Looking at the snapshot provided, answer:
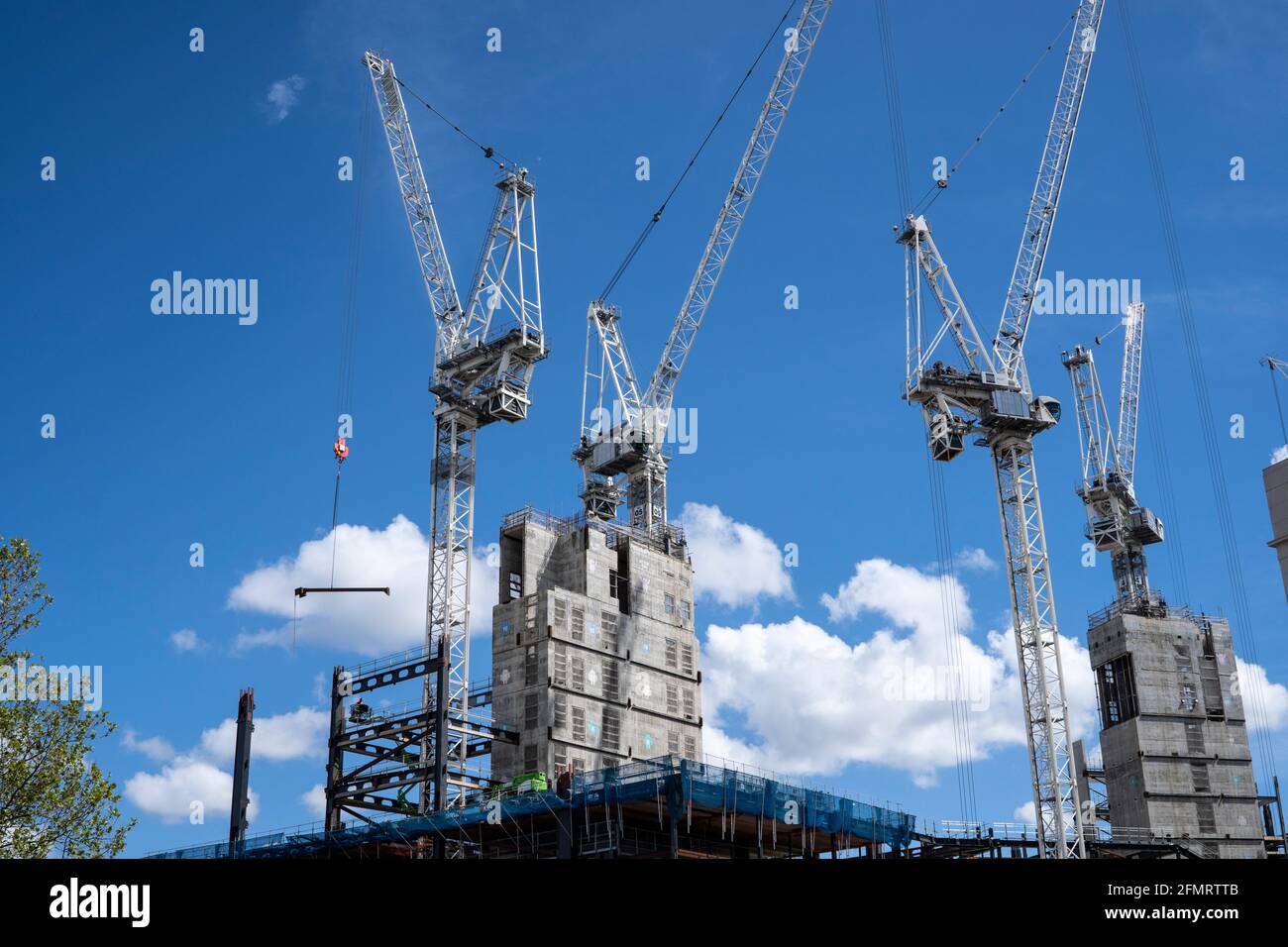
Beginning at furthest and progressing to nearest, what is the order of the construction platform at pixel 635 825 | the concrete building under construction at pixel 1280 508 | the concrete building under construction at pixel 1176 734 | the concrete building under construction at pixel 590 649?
the concrete building under construction at pixel 1176 734 < the concrete building under construction at pixel 590 649 < the construction platform at pixel 635 825 < the concrete building under construction at pixel 1280 508

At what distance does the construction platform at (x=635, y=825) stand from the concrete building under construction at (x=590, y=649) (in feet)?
51.3

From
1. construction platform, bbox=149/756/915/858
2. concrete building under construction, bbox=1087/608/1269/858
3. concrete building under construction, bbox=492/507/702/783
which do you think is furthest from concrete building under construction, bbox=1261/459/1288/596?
concrete building under construction, bbox=1087/608/1269/858

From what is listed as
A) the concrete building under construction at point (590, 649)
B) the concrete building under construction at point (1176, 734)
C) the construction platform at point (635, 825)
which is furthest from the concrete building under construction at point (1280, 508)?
the concrete building under construction at point (1176, 734)

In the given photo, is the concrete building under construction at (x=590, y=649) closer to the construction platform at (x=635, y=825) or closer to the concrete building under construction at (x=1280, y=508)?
the construction platform at (x=635, y=825)

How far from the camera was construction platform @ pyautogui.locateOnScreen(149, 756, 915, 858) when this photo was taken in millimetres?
93938

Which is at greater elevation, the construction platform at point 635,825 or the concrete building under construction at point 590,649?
the concrete building under construction at point 590,649

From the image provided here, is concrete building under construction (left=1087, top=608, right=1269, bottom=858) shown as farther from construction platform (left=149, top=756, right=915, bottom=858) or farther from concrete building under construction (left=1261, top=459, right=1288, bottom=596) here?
concrete building under construction (left=1261, top=459, right=1288, bottom=596)

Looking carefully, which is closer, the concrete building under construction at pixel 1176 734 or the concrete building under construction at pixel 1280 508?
the concrete building under construction at pixel 1280 508

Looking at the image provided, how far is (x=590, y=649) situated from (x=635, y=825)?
2536cm

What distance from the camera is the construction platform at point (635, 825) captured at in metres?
93.9

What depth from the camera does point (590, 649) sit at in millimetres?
124312

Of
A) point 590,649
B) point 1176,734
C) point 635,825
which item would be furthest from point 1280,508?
point 1176,734
